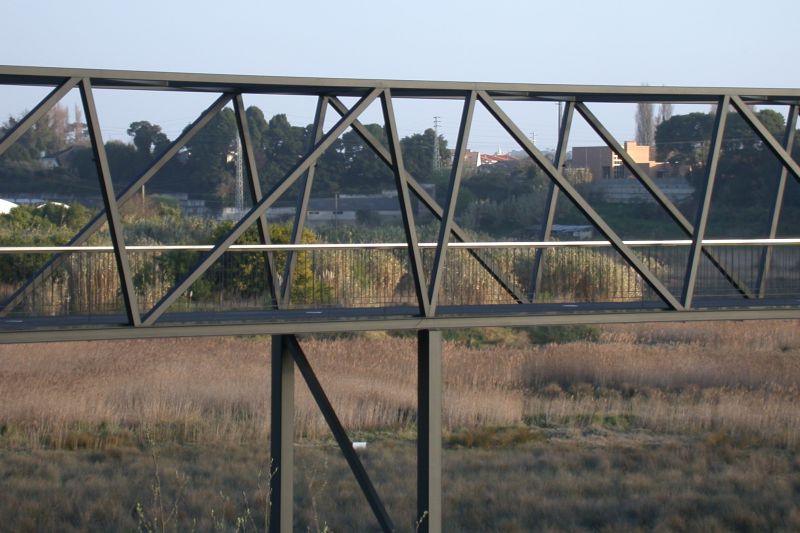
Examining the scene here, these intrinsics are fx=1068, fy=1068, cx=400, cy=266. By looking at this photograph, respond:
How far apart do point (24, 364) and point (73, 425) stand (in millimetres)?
5668

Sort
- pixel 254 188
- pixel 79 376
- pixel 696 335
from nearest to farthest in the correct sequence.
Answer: pixel 254 188, pixel 79 376, pixel 696 335

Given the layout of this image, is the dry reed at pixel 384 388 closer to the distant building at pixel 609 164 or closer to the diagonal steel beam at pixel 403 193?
the diagonal steel beam at pixel 403 193

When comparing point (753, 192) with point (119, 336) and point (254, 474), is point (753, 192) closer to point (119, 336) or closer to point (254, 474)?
point (254, 474)

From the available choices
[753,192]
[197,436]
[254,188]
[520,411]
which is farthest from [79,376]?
[753,192]

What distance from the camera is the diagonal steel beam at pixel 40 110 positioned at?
34.2ft

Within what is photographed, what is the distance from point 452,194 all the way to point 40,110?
14.5 ft

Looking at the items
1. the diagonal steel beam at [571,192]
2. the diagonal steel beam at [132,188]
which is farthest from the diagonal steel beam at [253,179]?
the diagonal steel beam at [571,192]

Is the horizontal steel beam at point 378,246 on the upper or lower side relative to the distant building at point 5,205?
lower

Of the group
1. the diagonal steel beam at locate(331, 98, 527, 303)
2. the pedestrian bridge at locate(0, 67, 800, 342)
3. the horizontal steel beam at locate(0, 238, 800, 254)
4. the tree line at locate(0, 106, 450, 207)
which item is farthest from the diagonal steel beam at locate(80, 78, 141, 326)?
the tree line at locate(0, 106, 450, 207)

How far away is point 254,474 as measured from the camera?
22500mm

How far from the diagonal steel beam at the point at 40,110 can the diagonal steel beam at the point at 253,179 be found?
7.84 feet

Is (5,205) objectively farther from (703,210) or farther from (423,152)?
(703,210)

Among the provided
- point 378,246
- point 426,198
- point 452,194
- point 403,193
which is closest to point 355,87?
point 403,193

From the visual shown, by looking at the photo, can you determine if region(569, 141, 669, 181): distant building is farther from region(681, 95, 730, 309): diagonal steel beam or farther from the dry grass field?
region(681, 95, 730, 309): diagonal steel beam
